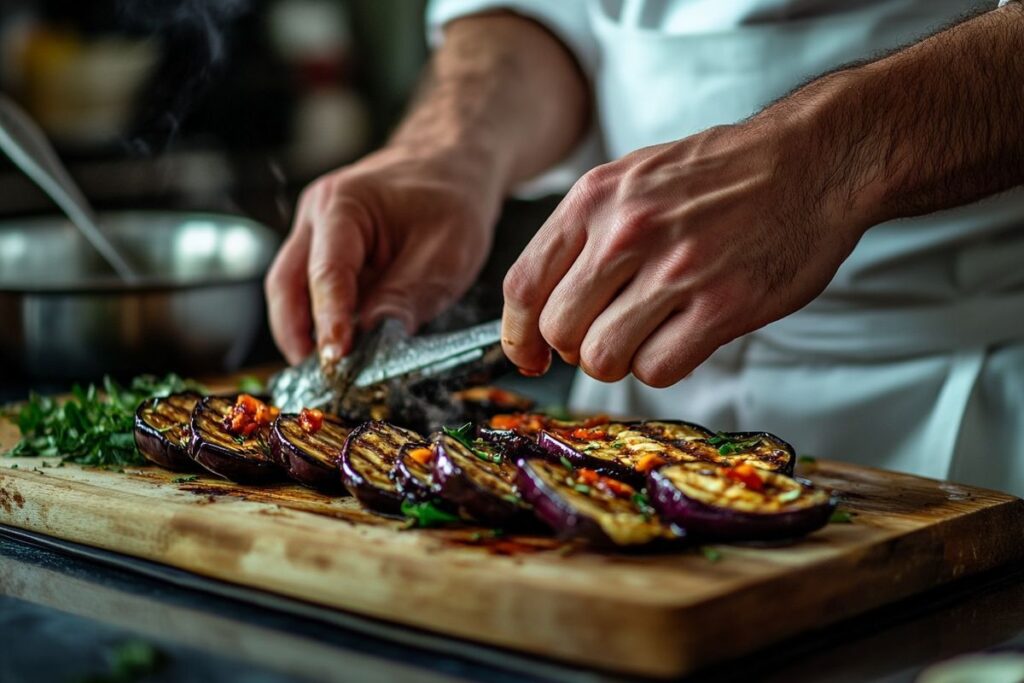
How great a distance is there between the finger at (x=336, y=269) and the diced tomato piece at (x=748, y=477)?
96 cm

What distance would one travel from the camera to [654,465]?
5.36ft

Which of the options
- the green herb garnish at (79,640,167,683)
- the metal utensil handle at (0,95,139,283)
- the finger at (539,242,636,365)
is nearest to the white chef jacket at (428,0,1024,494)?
the finger at (539,242,636,365)

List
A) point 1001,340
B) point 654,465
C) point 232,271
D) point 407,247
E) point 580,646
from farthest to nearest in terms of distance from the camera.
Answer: point 232,271, point 407,247, point 1001,340, point 654,465, point 580,646

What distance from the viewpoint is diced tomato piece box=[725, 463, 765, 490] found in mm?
1475

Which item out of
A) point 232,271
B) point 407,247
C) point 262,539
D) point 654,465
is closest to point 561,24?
point 407,247

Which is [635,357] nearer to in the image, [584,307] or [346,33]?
[584,307]

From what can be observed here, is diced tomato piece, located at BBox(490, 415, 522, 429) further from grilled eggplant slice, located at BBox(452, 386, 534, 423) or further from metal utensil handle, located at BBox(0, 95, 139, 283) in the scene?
metal utensil handle, located at BBox(0, 95, 139, 283)

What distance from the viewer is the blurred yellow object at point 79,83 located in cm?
502

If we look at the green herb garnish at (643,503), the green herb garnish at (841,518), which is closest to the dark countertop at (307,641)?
the green herb garnish at (841,518)

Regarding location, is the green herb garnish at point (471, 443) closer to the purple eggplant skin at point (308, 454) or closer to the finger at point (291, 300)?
the purple eggplant skin at point (308, 454)

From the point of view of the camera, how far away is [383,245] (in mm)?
2576

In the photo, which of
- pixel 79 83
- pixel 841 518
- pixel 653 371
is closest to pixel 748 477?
pixel 841 518

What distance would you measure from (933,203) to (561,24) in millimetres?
1305

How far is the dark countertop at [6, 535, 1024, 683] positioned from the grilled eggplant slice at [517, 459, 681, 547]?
18 cm
